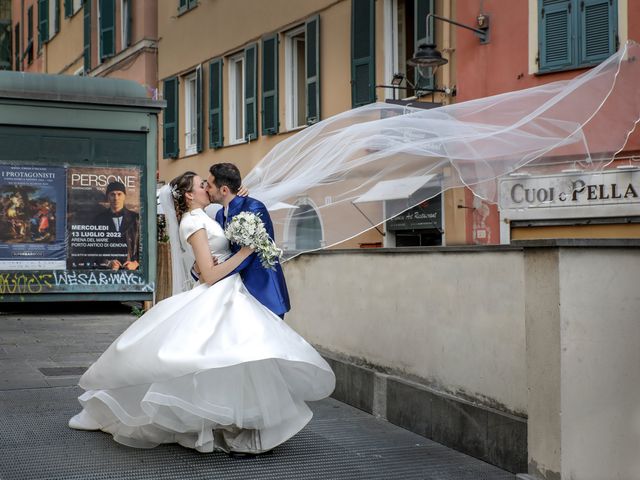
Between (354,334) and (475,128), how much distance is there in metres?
2.33

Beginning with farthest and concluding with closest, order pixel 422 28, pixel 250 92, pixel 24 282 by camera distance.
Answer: pixel 250 92 < pixel 422 28 < pixel 24 282

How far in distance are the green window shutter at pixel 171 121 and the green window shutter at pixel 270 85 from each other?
4859mm

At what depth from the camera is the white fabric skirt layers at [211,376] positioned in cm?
565

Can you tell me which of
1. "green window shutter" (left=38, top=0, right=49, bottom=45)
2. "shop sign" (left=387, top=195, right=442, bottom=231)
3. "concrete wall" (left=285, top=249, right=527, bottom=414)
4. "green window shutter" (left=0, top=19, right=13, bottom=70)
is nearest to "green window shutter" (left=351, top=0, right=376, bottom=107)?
"shop sign" (left=387, top=195, right=442, bottom=231)

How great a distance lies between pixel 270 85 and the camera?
19.4 meters

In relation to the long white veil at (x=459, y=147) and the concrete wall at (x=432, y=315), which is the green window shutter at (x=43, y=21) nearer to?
the concrete wall at (x=432, y=315)

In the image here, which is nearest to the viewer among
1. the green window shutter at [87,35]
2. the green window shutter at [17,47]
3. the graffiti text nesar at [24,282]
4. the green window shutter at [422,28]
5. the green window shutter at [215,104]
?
the graffiti text nesar at [24,282]

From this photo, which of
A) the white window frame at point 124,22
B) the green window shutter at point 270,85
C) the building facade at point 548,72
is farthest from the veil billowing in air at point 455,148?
the white window frame at point 124,22

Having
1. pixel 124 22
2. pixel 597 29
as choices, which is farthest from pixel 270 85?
pixel 124 22

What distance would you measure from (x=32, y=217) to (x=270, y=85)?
23.1 feet

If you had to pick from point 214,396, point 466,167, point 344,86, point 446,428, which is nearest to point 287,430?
point 214,396

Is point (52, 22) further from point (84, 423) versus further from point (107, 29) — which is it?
point (84, 423)

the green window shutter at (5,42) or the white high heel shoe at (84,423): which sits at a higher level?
the green window shutter at (5,42)

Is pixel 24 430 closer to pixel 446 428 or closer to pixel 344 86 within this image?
pixel 446 428
